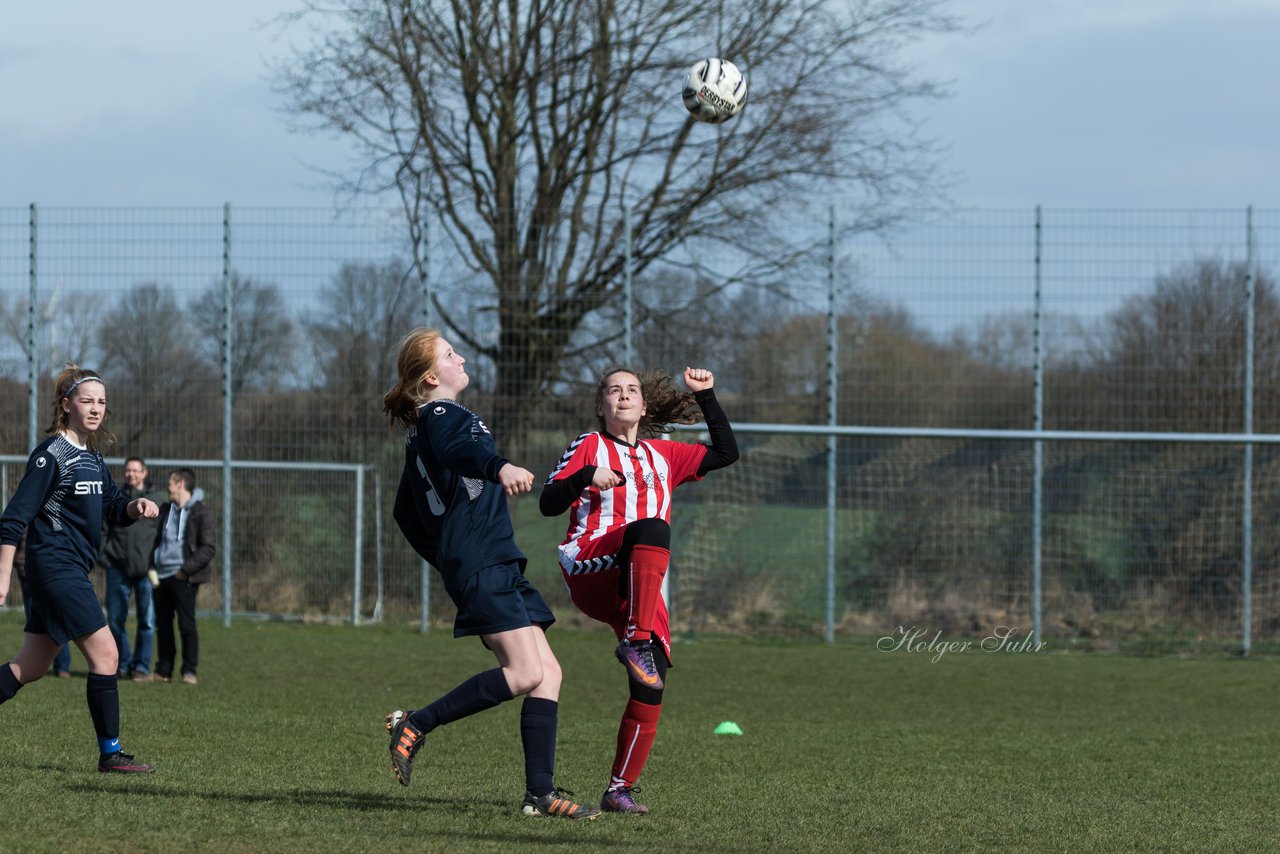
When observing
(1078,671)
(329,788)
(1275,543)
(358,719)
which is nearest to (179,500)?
(358,719)

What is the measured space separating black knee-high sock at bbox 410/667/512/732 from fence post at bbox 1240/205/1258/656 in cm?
1125

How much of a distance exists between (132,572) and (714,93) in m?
5.90

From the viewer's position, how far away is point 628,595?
19.8 feet

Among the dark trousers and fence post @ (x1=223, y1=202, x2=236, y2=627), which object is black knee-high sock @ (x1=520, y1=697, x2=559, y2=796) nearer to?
the dark trousers

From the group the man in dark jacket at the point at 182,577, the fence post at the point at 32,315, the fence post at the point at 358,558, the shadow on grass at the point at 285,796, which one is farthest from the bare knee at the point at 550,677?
the fence post at the point at 32,315

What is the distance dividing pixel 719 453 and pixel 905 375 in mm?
9299

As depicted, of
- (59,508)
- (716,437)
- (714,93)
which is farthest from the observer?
(714,93)

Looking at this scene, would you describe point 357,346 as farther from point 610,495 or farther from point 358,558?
point 610,495

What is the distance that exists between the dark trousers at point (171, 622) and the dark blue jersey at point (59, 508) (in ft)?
15.6

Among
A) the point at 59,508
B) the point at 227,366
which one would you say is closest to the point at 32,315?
the point at 227,366

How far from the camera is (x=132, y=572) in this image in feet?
38.3

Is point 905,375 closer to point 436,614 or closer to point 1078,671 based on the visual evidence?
point 1078,671

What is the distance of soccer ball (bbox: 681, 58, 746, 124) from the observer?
10.9 m

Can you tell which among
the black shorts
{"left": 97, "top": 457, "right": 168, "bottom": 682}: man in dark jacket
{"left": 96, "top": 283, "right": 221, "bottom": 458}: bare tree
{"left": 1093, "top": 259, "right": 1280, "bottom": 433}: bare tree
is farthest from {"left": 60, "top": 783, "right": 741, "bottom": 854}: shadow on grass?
{"left": 1093, "top": 259, "right": 1280, "bottom": 433}: bare tree
